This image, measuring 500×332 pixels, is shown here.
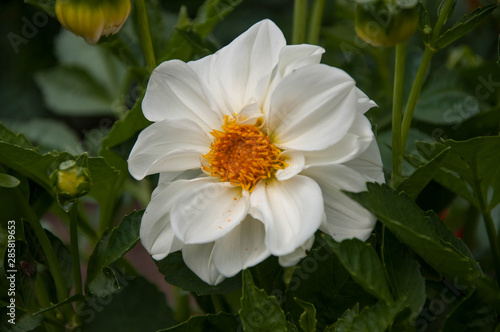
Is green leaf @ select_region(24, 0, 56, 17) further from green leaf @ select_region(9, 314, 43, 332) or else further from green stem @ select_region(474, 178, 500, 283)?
green stem @ select_region(474, 178, 500, 283)

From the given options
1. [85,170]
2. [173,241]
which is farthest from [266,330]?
[85,170]

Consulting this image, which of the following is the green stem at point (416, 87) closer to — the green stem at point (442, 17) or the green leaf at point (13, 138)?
the green stem at point (442, 17)

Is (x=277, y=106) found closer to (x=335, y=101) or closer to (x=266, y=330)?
(x=335, y=101)

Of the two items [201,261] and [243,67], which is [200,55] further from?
[201,261]

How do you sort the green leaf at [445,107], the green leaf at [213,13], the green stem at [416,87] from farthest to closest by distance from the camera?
the green leaf at [445,107]
the green leaf at [213,13]
the green stem at [416,87]

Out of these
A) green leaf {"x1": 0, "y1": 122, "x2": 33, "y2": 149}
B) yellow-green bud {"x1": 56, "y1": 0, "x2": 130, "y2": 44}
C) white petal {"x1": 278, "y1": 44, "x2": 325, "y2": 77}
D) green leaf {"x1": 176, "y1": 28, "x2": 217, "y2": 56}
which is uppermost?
yellow-green bud {"x1": 56, "y1": 0, "x2": 130, "y2": 44}

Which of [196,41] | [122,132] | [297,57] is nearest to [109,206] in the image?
[122,132]

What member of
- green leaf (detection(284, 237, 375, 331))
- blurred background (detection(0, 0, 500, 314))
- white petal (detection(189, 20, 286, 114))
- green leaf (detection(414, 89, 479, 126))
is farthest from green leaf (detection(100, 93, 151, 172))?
green leaf (detection(414, 89, 479, 126))

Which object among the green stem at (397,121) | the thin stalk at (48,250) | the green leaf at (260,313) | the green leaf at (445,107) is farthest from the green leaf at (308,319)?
the green leaf at (445,107)
